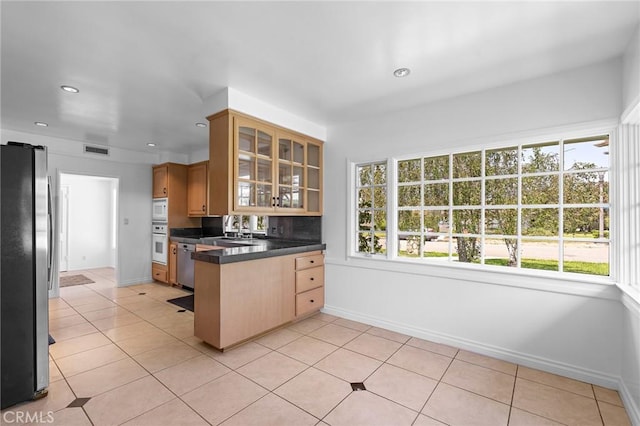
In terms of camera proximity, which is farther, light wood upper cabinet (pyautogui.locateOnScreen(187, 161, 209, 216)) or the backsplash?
light wood upper cabinet (pyautogui.locateOnScreen(187, 161, 209, 216))

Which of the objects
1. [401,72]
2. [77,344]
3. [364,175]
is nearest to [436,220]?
[364,175]

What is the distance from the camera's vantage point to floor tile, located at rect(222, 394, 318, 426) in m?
1.77

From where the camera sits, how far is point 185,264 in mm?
4902

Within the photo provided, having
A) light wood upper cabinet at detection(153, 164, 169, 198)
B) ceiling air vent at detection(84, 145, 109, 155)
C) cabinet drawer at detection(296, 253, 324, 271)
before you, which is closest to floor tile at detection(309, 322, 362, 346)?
cabinet drawer at detection(296, 253, 324, 271)

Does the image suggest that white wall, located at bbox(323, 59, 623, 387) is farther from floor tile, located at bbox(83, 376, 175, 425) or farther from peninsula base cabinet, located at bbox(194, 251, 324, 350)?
floor tile, located at bbox(83, 376, 175, 425)

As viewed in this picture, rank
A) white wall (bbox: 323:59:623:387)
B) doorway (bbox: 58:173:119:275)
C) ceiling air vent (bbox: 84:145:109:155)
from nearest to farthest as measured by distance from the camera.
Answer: white wall (bbox: 323:59:623:387)
ceiling air vent (bbox: 84:145:109:155)
doorway (bbox: 58:173:119:275)

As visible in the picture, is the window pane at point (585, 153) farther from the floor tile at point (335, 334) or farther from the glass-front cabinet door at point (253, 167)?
the glass-front cabinet door at point (253, 167)

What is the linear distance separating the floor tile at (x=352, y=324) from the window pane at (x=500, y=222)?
166 cm

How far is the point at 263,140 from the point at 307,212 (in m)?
1.05

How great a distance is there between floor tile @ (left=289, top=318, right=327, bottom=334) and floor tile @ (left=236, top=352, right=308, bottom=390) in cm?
63

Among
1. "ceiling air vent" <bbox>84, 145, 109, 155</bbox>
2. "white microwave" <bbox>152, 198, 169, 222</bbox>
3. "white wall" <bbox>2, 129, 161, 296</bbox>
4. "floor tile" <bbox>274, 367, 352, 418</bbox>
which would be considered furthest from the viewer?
"white microwave" <bbox>152, 198, 169, 222</bbox>

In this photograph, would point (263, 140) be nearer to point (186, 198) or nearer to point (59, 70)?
point (59, 70)

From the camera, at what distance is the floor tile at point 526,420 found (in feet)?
5.86

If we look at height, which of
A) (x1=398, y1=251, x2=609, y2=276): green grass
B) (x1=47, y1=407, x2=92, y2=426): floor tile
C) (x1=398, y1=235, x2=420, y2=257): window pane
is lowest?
(x1=47, y1=407, x2=92, y2=426): floor tile
